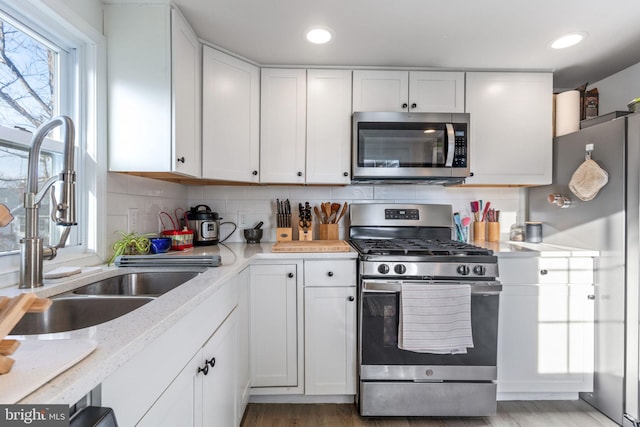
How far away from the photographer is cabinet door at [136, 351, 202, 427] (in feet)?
2.58

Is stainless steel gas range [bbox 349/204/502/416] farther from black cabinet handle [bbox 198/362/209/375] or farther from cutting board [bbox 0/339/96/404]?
cutting board [bbox 0/339/96/404]

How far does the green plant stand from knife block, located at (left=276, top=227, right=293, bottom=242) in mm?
875

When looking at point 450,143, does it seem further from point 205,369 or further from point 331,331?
point 205,369

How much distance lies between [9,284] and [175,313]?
Result: 740mm

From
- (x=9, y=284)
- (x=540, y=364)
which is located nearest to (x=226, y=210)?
(x=9, y=284)

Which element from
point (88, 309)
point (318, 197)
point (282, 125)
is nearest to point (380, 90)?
point (282, 125)

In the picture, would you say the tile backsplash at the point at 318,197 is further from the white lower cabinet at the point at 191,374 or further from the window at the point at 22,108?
the window at the point at 22,108

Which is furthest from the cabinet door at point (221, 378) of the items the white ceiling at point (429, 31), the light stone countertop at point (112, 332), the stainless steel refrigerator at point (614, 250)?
the stainless steel refrigerator at point (614, 250)

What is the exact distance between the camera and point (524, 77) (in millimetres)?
2219

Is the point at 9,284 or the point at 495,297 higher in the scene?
the point at 9,284

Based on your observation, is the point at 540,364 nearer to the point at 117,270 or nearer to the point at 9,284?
the point at 117,270

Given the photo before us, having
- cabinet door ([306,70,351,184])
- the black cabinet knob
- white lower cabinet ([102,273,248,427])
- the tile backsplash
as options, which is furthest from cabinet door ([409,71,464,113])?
white lower cabinet ([102,273,248,427])

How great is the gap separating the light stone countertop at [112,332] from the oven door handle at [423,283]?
0.77 meters

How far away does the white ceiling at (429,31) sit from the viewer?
62.1 inches
